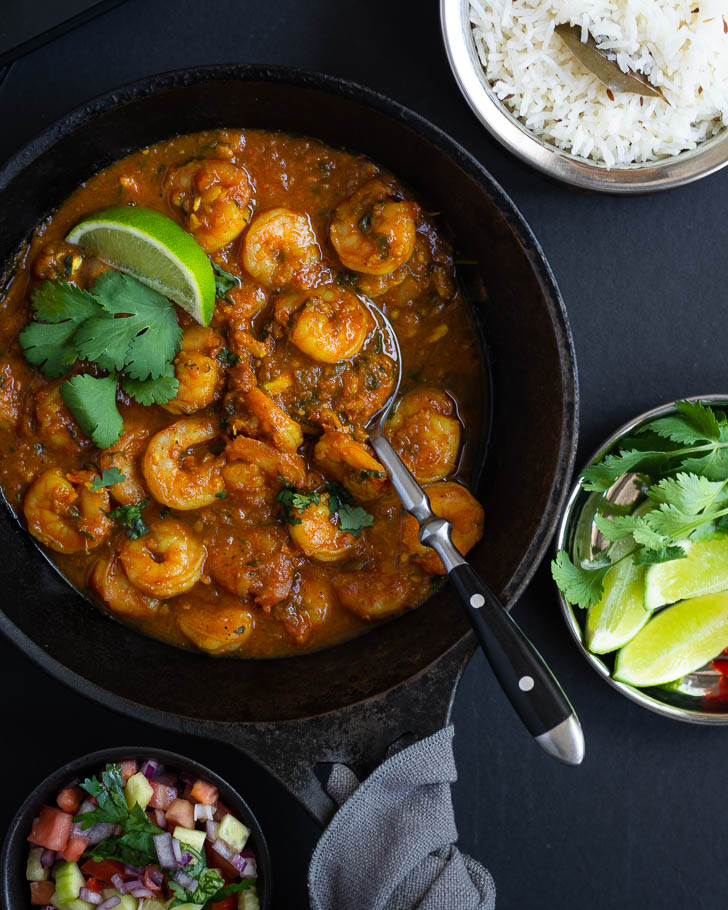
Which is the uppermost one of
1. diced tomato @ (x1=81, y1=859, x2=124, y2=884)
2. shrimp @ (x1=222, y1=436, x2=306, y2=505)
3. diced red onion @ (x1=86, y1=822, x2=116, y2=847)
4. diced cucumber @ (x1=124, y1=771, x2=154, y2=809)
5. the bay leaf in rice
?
the bay leaf in rice

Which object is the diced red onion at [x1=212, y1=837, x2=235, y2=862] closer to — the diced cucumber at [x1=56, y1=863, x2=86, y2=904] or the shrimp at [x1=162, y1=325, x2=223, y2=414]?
the diced cucumber at [x1=56, y1=863, x2=86, y2=904]

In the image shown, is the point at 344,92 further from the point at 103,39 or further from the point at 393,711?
the point at 393,711

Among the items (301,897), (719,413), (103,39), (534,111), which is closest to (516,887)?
(301,897)

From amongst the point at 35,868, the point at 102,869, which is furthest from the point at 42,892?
the point at 102,869

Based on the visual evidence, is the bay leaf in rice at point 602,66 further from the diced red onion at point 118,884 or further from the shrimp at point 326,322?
the diced red onion at point 118,884

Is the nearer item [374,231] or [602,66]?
[374,231]

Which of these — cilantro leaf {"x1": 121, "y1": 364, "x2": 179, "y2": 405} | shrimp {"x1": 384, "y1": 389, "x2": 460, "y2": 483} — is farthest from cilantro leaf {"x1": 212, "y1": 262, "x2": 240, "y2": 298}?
shrimp {"x1": 384, "y1": 389, "x2": 460, "y2": 483}

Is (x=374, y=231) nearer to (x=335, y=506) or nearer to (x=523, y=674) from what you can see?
(x=335, y=506)
